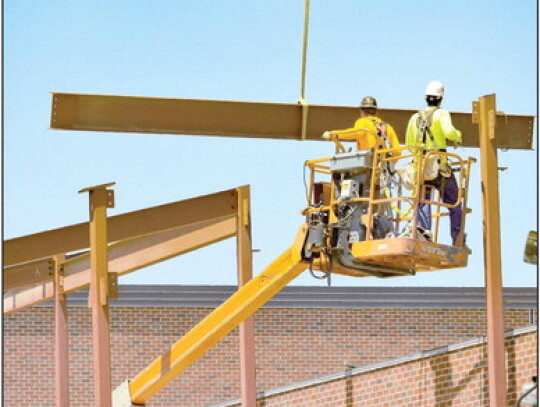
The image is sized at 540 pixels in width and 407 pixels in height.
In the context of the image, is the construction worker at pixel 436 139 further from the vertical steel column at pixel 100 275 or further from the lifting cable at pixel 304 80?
the vertical steel column at pixel 100 275

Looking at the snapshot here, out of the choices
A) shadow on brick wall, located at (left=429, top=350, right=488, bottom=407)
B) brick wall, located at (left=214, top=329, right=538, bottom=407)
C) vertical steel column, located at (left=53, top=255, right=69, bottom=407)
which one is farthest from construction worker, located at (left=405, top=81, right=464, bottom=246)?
vertical steel column, located at (left=53, top=255, right=69, bottom=407)

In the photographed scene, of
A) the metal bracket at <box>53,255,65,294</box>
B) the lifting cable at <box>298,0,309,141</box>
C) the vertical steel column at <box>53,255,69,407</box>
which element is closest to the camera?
the lifting cable at <box>298,0,309,141</box>

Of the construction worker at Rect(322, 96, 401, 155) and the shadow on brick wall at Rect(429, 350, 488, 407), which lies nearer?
the construction worker at Rect(322, 96, 401, 155)

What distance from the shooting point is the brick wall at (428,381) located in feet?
58.4

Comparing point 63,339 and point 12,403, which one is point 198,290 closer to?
point 12,403

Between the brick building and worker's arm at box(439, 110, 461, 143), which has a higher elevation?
worker's arm at box(439, 110, 461, 143)

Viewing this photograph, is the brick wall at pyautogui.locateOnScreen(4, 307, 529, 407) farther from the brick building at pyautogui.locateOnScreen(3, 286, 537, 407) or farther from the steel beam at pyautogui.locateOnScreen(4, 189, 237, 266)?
the steel beam at pyautogui.locateOnScreen(4, 189, 237, 266)

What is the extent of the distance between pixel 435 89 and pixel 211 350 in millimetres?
15876

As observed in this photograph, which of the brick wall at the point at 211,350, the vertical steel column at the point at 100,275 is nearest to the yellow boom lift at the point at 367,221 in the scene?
the vertical steel column at the point at 100,275

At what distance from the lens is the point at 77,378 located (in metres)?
31.9

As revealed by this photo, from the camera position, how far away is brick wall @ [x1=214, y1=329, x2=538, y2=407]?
1780 centimetres

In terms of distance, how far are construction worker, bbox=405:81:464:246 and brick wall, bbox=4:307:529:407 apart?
1513cm

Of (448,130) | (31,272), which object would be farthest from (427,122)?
(31,272)

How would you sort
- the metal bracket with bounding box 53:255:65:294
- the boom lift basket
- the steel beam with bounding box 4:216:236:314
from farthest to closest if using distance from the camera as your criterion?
the metal bracket with bounding box 53:255:65:294
the steel beam with bounding box 4:216:236:314
the boom lift basket
